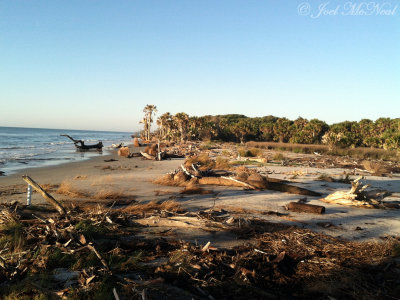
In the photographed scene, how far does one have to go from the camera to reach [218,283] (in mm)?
3525

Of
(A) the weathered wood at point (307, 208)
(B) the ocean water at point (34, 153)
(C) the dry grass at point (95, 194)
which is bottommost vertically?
(B) the ocean water at point (34, 153)

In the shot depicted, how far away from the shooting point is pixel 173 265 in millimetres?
3898

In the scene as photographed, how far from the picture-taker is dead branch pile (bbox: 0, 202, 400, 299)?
11.0ft

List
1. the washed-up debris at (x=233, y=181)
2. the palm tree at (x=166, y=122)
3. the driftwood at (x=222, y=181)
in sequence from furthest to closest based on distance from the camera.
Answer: the palm tree at (x=166, y=122) < the driftwood at (x=222, y=181) < the washed-up debris at (x=233, y=181)

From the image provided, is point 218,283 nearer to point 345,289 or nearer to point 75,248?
point 345,289

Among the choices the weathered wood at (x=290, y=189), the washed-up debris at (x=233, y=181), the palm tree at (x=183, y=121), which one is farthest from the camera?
the palm tree at (x=183, y=121)

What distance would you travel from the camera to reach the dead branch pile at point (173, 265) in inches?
132

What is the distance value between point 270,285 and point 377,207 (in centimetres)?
698

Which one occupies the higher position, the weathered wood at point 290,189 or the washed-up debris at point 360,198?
the washed-up debris at point 360,198

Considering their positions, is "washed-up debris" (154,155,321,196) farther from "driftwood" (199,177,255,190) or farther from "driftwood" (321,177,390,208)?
"driftwood" (321,177,390,208)

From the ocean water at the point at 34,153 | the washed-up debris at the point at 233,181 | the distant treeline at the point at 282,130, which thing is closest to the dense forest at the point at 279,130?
the distant treeline at the point at 282,130

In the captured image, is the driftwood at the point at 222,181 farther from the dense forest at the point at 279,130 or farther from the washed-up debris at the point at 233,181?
the dense forest at the point at 279,130

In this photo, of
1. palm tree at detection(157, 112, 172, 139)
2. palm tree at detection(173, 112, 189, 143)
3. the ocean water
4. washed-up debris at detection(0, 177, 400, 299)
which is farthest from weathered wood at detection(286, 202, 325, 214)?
palm tree at detection(157, 112, 172, 139)

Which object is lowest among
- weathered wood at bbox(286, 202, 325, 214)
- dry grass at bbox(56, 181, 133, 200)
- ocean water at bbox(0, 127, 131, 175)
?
ocean water at bbox(0, 127, 131, 175)
